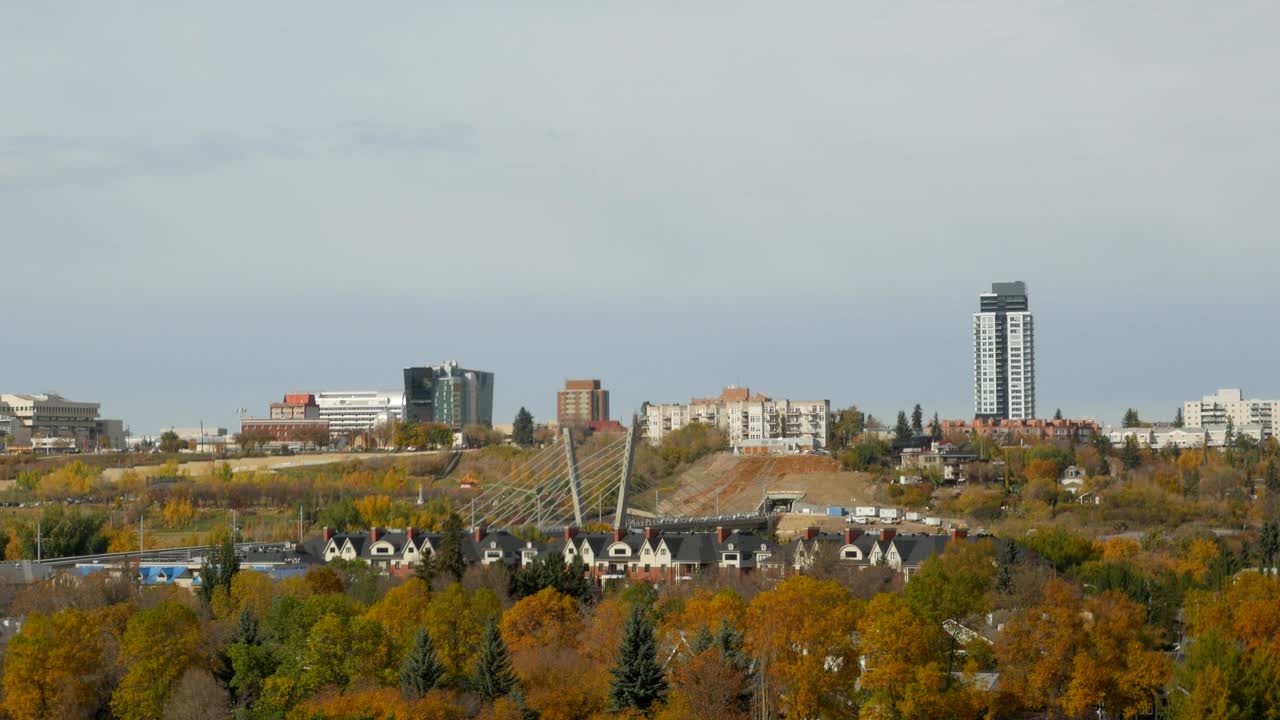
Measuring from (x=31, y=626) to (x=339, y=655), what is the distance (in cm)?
874

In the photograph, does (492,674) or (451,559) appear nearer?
(492,674)

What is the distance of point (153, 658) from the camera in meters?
43.6

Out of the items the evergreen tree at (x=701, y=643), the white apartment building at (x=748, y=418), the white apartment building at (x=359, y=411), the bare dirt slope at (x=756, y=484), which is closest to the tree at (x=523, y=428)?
the white apartment building at (x=748, y=418)

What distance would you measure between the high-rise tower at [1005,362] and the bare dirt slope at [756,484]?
77171mm

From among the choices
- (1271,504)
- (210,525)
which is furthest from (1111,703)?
(210,525)

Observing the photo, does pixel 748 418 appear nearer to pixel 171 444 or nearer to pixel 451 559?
pixel 171 444

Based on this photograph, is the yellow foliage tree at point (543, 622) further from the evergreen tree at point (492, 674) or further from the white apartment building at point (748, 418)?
the white apartment building at point (748, 418)

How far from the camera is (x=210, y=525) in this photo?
94.2 m

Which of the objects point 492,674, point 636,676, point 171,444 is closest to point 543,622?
point 492,674

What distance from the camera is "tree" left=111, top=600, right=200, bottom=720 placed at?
4256 centimetres

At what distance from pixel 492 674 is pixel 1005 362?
15266 cm

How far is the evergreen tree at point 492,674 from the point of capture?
4034cm

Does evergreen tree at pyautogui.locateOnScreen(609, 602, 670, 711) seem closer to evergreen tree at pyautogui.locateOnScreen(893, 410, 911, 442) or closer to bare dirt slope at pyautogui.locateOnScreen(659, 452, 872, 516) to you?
bare dirt slope at pyautogui.locateOnScreen(659, 452, 872, 516)

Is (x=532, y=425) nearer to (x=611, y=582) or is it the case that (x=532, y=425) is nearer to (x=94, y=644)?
(x=611, y=582)
